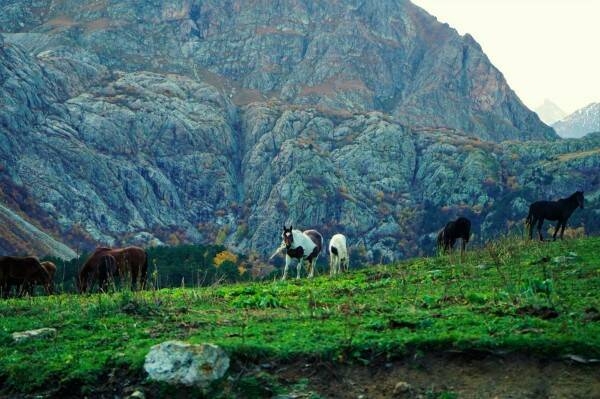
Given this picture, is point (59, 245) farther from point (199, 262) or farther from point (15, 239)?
point (199, 262)

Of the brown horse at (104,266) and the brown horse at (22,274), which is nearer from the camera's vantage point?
the brown horse at (104,266)

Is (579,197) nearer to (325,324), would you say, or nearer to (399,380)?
(325,324)

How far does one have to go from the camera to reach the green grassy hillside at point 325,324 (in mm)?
12867

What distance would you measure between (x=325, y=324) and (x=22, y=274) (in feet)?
72.9

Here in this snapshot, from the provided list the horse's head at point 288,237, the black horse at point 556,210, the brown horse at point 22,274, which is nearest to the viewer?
the brown horse at point 22,274

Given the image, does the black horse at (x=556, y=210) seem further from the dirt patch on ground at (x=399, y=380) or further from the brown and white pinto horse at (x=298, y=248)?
the dirt patch on ground at (x=399, y=380)

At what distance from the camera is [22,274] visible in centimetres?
3212

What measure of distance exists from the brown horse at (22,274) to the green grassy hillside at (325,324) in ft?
34.3

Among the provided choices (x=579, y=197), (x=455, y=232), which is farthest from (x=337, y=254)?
(x=579, y=197)

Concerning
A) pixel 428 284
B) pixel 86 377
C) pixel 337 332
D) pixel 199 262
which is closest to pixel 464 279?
pixel 428 284

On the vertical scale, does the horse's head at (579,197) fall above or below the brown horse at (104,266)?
above

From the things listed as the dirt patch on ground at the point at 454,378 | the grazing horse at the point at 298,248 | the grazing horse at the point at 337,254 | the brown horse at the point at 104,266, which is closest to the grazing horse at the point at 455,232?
the grazing horse at the point at 337,254

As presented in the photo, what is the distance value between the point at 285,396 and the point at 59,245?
132156 millimetres

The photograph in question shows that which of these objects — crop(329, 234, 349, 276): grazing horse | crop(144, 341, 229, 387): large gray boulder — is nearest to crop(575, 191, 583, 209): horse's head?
crop(329, 234, 349, 276): grazing horse
